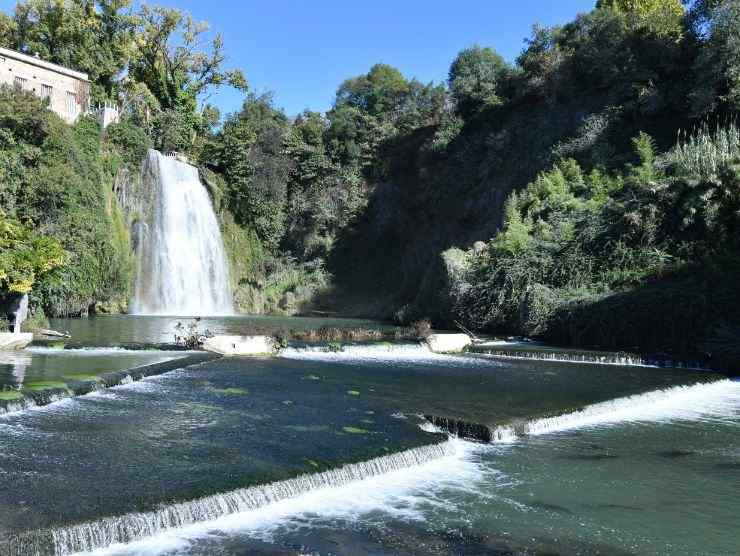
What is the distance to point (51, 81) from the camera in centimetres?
3325

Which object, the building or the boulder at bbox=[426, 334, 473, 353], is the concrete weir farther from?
the building

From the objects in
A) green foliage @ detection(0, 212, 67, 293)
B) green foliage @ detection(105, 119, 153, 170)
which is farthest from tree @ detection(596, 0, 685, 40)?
green foliage @ detection(0, 212, 67, 293)

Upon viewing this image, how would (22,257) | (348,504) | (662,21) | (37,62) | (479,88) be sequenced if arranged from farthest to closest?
(479,88) < (662,21) < (37,62) < (22,257) < (348,504)

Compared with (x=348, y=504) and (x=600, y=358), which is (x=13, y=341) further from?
(x=600, y=358)

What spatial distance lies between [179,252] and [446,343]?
19081 mm

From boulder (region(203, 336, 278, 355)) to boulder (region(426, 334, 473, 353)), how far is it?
504cm

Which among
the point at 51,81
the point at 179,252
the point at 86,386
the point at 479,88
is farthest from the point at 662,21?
the point at 86,386

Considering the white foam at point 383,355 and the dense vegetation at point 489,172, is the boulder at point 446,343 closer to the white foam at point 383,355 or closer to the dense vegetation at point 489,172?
the white foam at point 383,355

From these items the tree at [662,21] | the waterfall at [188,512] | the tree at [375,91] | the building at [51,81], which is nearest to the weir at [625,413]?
the waterfall at [188,512]

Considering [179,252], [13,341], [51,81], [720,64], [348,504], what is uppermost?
[720,64]

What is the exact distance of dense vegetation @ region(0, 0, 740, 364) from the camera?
22.3 metres

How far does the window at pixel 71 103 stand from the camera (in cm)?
3391

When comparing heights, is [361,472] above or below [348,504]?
above

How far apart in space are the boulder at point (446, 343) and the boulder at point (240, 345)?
16.5ft
